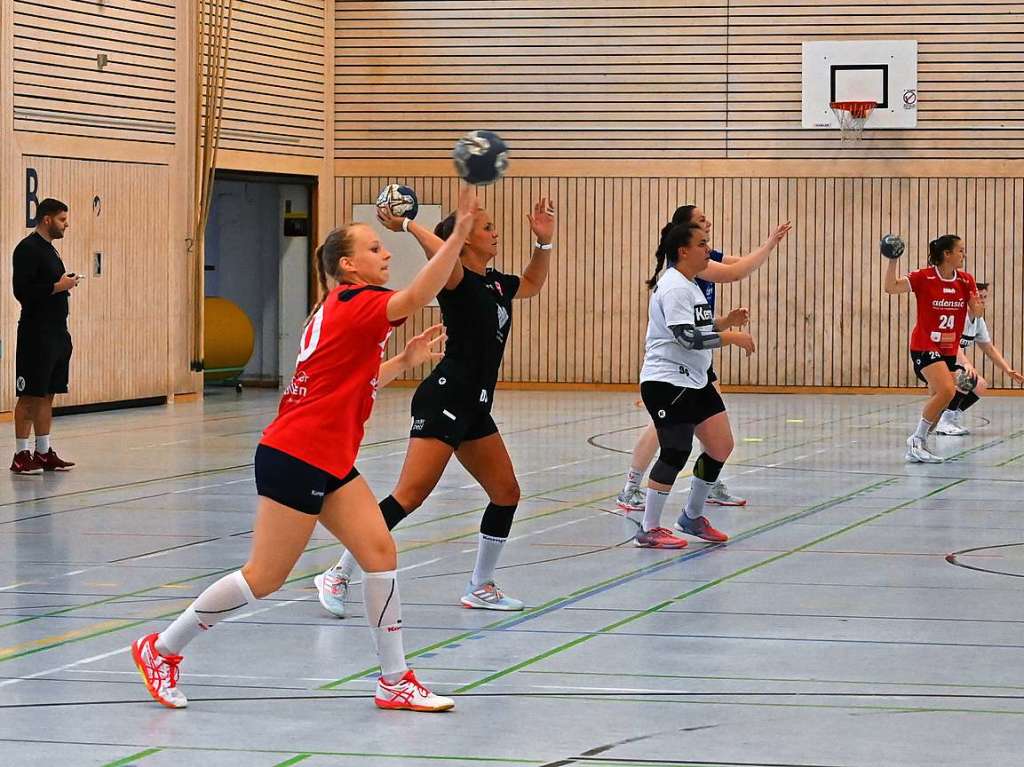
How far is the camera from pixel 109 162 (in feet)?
64.2

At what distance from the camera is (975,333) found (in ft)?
56.3

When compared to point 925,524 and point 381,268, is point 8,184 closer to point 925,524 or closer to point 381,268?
point 925,524

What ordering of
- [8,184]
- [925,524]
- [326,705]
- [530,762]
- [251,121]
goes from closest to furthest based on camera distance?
[530,762] → [326,705] → [925,524] → [8,184] → [251,121]

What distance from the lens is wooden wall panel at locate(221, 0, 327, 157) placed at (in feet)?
71.6

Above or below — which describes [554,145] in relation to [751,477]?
above

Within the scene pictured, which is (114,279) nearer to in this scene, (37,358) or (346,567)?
(37,358)

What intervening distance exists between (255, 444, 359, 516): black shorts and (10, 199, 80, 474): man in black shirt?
7.75 metres

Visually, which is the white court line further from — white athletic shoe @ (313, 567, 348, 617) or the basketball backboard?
the basketball backboard

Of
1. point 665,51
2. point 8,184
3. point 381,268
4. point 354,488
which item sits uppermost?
point 665,51

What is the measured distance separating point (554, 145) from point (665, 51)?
1986 millimetres

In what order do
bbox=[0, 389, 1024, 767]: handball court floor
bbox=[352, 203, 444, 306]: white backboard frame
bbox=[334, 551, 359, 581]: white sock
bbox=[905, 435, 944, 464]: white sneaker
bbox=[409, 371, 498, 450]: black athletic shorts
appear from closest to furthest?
bbox=[0, 389, 1024, 767]: handball court floor → bbox=[409, 371, 498, 450]: black athletic shorts → bbox=[334, 551, 359, 581]: white sock → bbox=[905, 435, 944, 464]: white sneaker → bbox=[352, 203, 444, 306]: white backboard frame

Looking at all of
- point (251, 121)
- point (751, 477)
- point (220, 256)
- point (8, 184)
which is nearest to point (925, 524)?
point (751, 477)

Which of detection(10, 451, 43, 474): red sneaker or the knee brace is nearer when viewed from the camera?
the knee brace

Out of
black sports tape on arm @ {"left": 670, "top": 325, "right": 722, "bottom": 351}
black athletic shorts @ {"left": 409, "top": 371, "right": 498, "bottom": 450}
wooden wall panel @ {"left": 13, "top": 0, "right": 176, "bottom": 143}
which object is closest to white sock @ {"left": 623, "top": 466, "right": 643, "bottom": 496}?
black sports tape on arm @ {"left": 670, "top": 325, "right": 722, "bottom": 351}
